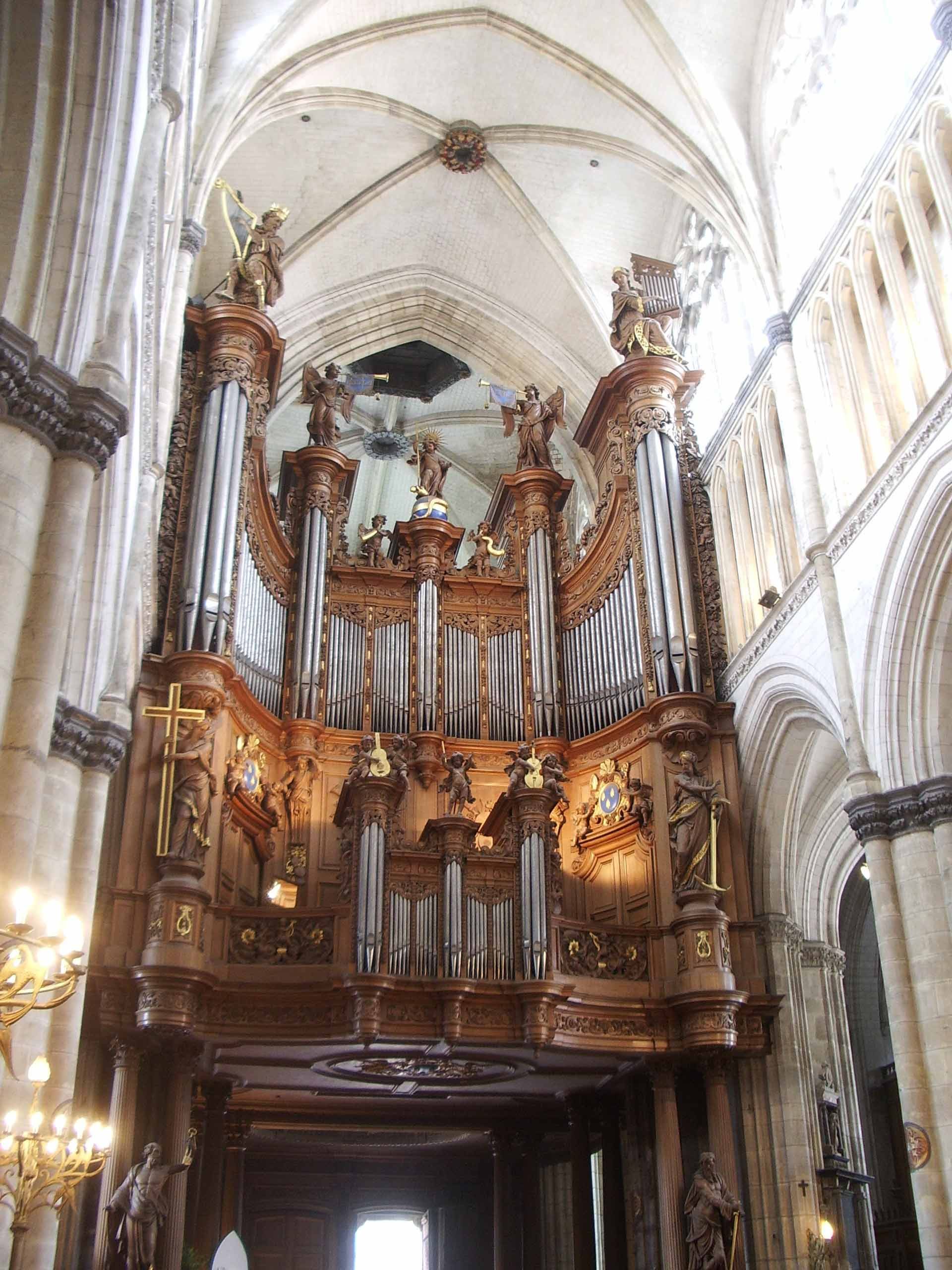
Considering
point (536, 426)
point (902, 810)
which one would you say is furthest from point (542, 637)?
point (902, 810)

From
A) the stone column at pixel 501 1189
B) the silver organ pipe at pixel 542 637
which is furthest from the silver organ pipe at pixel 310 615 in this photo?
the stone column at pixel 501 1189

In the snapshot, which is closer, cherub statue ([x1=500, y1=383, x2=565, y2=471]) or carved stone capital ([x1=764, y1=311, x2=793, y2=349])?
carved stone capital ([x1=764, y1=311, x2=793, y2=349])

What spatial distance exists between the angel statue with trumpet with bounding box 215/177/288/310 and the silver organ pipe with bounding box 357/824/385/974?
9.08 metres

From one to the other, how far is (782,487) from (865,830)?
A: 5.85 meters

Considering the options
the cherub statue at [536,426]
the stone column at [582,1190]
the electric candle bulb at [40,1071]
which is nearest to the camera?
the electric candle bulb at [40,1071]

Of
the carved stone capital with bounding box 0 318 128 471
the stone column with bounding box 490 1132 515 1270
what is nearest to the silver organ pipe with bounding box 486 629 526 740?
the stone column with bounding box 490 1132 515 1270

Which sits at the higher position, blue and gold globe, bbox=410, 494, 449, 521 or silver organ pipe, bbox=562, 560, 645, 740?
blue and gold globe, bbox=410, 494, 449, 521

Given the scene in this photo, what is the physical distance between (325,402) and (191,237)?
172 inches

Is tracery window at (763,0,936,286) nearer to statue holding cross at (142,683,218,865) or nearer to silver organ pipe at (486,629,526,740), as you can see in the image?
silver organ pipe at (486,629,526,740)

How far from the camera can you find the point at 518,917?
49.7ft

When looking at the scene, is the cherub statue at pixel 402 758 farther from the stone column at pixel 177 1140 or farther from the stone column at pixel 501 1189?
the stone column at pixel 501 1189

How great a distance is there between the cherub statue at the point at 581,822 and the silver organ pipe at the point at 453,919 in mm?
3434

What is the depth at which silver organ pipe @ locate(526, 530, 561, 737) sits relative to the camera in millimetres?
19344

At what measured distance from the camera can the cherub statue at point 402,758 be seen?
15.9 metres
